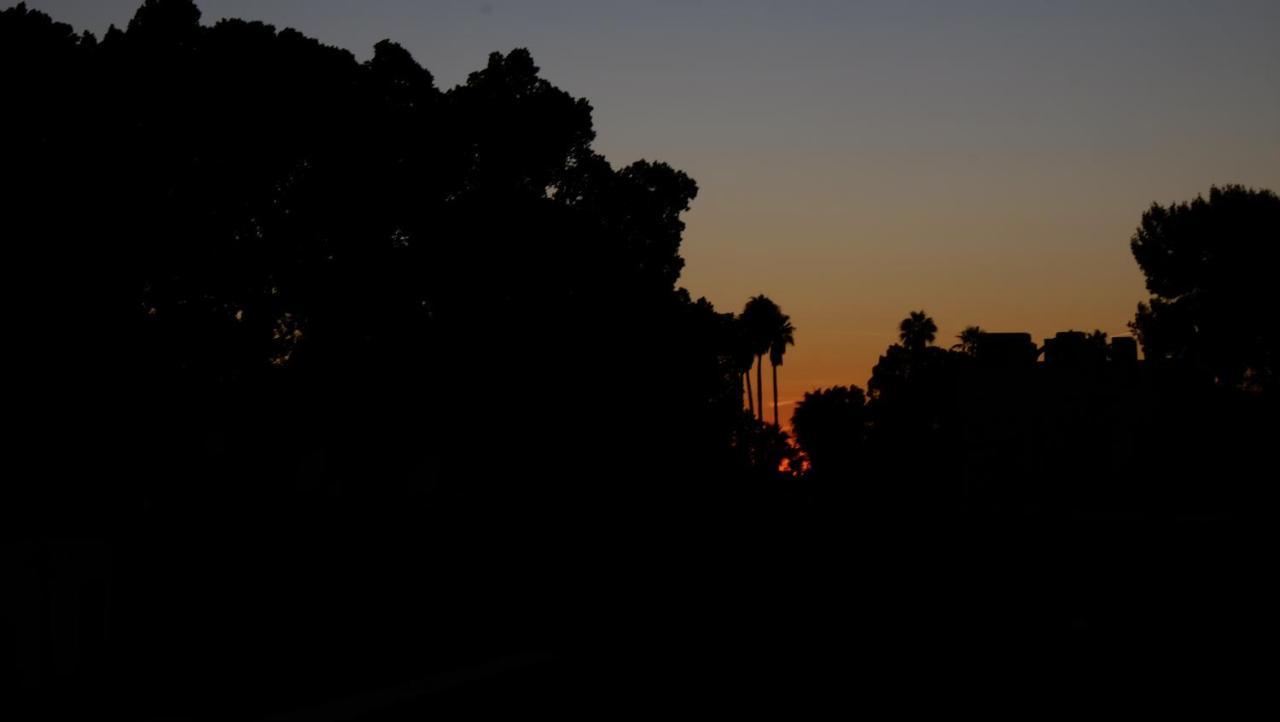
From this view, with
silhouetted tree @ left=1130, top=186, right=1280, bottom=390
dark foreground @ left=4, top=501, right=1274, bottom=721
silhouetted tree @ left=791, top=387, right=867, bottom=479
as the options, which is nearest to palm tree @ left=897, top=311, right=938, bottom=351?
silhouetted tree @ left=791, top=387, right=867, bottom=479

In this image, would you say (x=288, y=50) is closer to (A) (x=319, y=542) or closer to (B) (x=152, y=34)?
(B) (x=152, y=34)

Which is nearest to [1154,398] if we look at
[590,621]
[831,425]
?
[590,621]

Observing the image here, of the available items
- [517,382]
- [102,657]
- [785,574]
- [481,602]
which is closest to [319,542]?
[481,602]

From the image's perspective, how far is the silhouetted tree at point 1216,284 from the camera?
63406 mm

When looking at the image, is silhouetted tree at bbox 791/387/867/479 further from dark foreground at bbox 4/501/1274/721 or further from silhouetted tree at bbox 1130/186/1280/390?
dark foreground at bbox 4/501/1274/721

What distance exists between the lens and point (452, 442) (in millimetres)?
36656

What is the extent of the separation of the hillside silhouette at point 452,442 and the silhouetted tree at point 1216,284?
27 cm

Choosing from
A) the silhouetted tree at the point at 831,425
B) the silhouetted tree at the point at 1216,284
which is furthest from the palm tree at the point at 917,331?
the silhouetted tree at the point at 1216,284

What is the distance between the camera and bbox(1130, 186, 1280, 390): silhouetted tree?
63.4m

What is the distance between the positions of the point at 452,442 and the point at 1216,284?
141 feet

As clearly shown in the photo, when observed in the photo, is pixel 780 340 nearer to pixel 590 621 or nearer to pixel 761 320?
pixel 761 320

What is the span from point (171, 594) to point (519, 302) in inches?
998

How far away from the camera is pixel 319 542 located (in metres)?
14.2

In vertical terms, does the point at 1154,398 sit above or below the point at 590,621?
above
